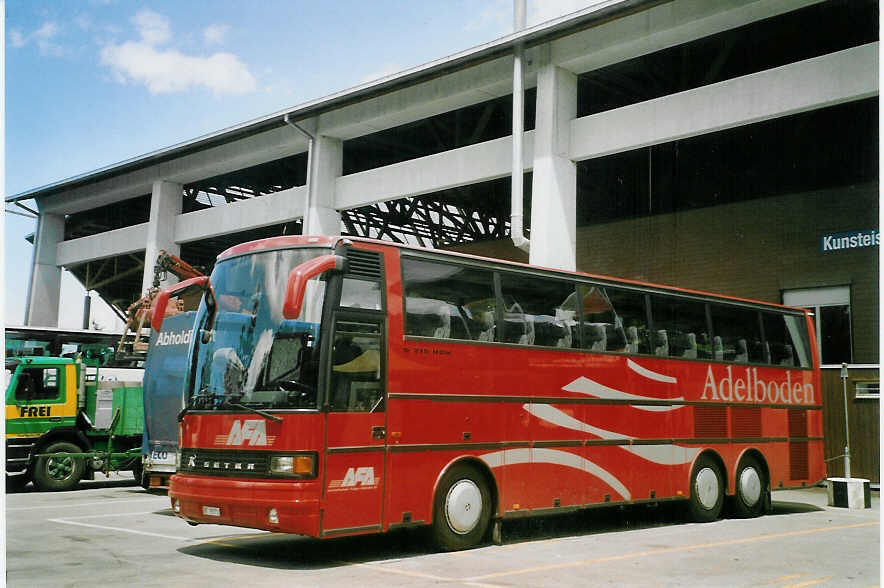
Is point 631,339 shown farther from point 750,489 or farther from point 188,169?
point 188,169

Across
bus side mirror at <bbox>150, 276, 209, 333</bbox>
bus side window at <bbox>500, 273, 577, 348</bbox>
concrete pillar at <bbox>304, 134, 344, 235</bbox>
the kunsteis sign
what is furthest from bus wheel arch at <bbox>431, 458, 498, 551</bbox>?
concrete pillar at <bbox>304, 134, 344, 235</bbox>

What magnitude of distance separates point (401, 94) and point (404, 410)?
13357mm

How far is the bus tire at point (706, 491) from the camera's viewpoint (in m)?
14.0

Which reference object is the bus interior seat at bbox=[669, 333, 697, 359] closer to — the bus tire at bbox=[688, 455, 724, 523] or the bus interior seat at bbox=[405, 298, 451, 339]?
the bus tire at bbox=[688, 455, 724, 523]

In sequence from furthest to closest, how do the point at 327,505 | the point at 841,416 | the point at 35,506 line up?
the point at 841,416
the point at 35,506
the point at 327,505

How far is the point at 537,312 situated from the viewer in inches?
458

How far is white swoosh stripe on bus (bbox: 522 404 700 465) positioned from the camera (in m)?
11.6

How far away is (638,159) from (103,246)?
17.7m

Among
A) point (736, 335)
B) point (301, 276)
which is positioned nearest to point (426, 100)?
point (736, 335)

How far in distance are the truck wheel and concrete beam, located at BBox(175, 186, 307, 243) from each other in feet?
30.5

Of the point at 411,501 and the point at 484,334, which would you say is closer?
the point at 411,501

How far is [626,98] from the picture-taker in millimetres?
24297

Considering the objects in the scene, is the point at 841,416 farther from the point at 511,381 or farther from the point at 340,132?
the point at 340,132

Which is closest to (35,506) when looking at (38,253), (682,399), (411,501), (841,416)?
(411,501)
